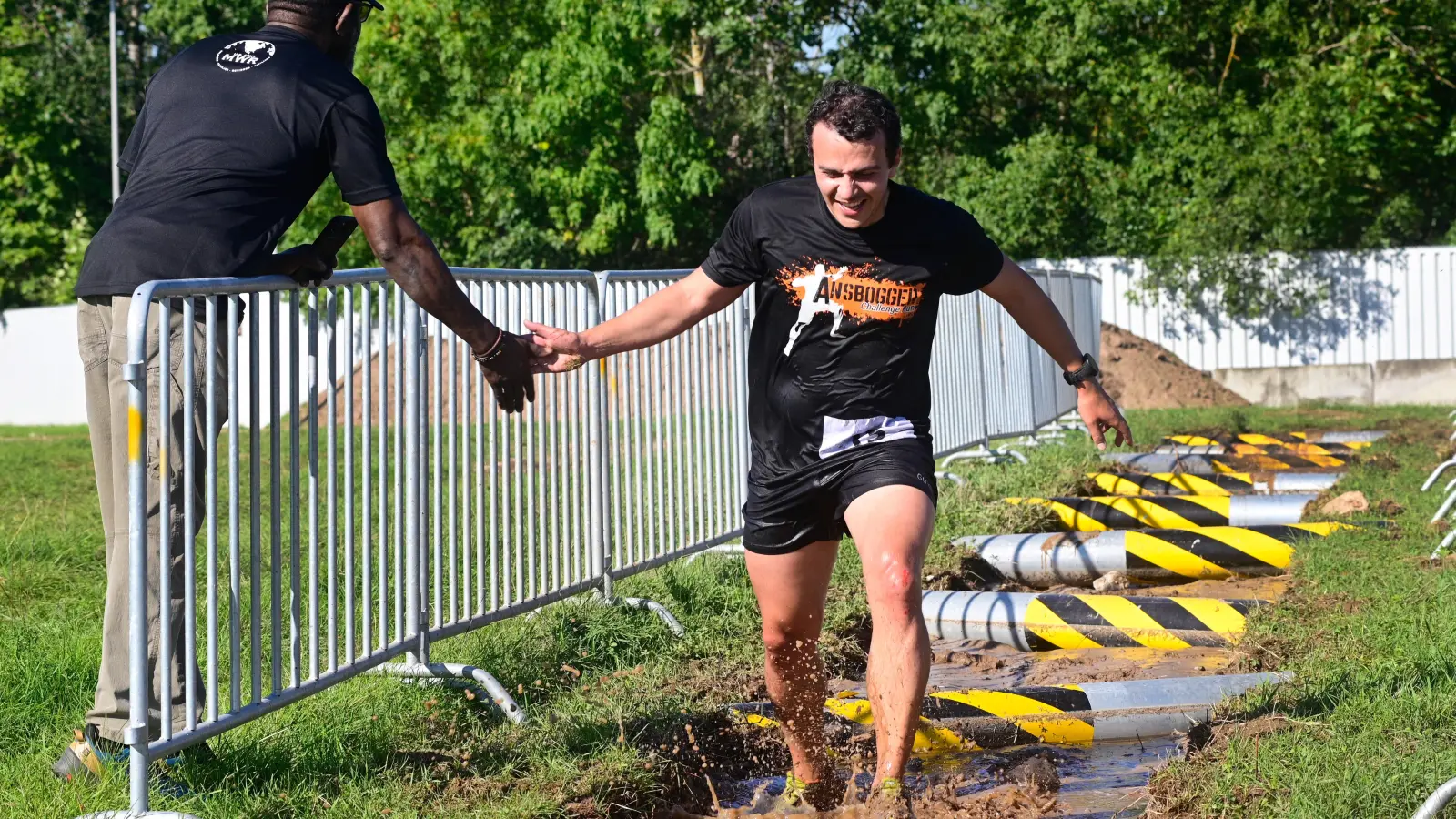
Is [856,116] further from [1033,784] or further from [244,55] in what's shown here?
[1033,784]

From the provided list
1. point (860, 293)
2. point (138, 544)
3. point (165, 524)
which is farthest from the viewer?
point (860, 293)

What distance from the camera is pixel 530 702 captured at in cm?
539

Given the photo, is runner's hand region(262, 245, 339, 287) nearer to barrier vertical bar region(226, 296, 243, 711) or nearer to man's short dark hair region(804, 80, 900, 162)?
barrier vertical bar region(226, 296, 243, 711)

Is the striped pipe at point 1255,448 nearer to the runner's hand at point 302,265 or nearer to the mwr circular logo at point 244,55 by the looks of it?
the runner's hand at point 302,265

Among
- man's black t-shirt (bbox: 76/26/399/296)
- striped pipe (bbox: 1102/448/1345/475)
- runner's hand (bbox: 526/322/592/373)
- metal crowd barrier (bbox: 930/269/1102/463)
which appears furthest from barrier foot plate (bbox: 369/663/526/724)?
striped pipe (bbox: 1102/448/1345/475)

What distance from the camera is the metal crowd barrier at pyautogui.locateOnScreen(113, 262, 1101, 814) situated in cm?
396

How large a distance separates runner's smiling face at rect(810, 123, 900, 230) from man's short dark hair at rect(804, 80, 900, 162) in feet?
0.06

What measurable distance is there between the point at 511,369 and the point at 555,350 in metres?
0.15

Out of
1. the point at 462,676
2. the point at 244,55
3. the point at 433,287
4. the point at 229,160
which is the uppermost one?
the point at 244,55

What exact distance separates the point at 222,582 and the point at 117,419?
262 centimetres

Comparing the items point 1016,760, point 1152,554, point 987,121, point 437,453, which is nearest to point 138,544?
point 437,453

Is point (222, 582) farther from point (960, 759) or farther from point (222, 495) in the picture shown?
point (222, 495)

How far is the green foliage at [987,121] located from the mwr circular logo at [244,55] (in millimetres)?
22932

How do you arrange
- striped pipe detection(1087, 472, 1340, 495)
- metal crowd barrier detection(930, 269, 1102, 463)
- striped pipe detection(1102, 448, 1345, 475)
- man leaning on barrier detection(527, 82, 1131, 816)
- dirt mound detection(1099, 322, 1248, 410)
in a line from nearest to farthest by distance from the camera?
man leaning on barrier detection(527, 82, 1131, 816) → striped pipe detection(1087, 472, 1340, 495) → metal crowd barrier detection(930, 269, 1102, 463) → striped pipe detection(1102, 448, 1345, 475) → dirt mound detection(1099, 322, 1248, 410)
